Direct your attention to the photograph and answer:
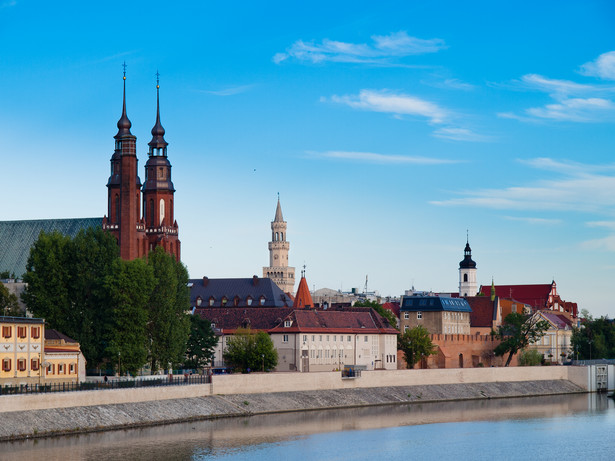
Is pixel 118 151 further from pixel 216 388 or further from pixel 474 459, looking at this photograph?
pixel 474 459

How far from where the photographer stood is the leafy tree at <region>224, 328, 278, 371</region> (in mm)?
A: 116125

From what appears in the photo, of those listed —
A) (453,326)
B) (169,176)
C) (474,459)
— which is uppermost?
(169,176)

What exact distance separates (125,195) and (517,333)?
55174 millimetres

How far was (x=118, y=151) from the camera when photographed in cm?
14762

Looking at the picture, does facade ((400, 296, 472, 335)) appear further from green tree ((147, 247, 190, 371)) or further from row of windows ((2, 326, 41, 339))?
row of windows ((2, 326, 41, 339))

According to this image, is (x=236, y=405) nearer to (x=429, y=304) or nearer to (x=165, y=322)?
(x=165, y=322)

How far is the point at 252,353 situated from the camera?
4596 inches

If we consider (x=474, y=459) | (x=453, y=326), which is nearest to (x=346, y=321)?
(x=453, y=326)

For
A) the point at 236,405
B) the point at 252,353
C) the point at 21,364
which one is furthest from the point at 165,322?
the point at 21,364

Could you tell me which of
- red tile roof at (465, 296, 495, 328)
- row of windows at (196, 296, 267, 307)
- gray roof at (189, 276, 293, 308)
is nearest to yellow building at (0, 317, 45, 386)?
gray roof at (189, 276, 293, 308)

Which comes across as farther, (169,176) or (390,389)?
(169,176)

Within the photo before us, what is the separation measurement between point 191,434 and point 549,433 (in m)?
27.9

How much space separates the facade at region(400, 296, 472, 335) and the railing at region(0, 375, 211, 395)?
56.3 meters

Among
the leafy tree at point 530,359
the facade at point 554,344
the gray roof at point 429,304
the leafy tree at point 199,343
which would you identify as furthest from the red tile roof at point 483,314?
the leafy tree at point 199,343
